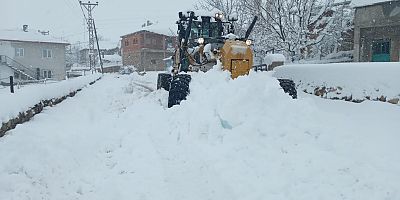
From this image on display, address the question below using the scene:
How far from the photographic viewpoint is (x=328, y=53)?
2845 centimetres

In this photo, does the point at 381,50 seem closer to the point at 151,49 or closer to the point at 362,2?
the point at 362,2

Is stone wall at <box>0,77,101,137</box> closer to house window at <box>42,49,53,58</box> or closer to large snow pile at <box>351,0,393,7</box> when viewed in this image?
large snow pile at <box>351,0,393,7</box>

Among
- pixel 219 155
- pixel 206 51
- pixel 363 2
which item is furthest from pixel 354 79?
pixel 363 2

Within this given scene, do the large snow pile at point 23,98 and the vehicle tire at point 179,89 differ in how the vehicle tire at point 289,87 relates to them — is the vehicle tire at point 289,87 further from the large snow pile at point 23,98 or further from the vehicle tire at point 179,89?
the large snow pile at point 23,98

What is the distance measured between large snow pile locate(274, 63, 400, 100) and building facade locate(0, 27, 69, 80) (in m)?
39.0

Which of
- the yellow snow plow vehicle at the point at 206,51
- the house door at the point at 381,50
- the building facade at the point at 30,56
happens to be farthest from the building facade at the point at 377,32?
the building facade at the point at 30,56

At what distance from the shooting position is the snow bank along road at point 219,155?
15.9 ft

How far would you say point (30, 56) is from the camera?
47.1m

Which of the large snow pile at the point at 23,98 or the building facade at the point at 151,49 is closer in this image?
the large snow pile at the point at 23,98

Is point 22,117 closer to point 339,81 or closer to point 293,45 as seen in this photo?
point 339,81

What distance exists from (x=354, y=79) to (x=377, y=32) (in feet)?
50.5

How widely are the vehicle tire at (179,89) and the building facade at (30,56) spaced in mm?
38409

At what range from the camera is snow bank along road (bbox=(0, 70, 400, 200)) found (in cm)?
484

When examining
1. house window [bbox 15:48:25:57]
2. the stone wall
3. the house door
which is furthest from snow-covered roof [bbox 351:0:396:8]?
house window [bbox 15:48:25:57]
